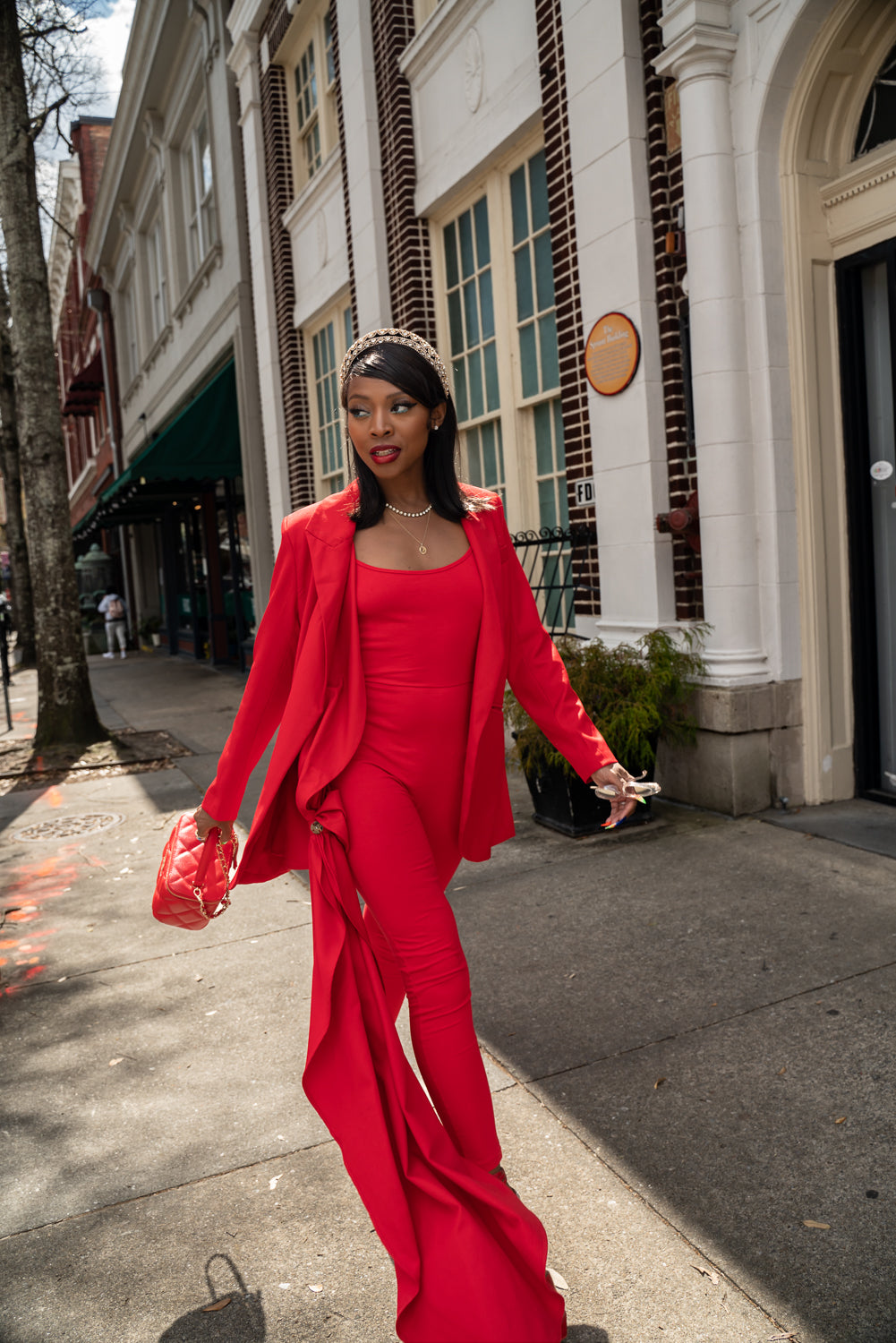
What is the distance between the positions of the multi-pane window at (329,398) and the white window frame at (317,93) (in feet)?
5.13

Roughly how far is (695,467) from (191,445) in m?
10.3

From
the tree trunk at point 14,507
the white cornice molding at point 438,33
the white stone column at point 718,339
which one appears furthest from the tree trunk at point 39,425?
the tree trunk at point 14,507

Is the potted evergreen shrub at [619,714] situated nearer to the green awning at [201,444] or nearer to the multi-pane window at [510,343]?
the multi-pane window at [510,343]

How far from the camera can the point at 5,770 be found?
9.32 meters

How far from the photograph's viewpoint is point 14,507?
21797 mm

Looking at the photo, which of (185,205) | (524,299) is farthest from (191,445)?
(524,299)

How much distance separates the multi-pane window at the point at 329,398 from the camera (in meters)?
11.3

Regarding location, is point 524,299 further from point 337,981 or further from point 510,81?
point 337,981

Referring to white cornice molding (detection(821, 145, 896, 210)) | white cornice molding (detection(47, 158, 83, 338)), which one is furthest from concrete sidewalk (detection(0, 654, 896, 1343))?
white cornice molding (detection(47, 158, 83, 338))

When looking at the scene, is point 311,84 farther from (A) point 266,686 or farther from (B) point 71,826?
(A) point 266,686

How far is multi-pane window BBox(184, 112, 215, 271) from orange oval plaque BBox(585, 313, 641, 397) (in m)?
10.7

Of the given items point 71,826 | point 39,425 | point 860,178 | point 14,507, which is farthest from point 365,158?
point 14,507

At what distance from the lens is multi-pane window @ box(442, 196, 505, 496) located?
8.29 meters

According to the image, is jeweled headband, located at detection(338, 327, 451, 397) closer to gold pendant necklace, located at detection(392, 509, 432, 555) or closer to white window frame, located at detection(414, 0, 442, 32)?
gold pendant necklace, located at detection(392, 509, 432, 555)
